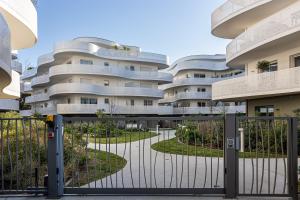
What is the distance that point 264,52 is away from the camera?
21.4 metres

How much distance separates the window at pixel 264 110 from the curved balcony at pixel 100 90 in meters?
21.1

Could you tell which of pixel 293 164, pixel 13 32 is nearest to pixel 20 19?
pixel 13 32

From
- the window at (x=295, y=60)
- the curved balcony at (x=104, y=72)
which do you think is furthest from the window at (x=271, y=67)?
the curved balcony at (x=104, y=72)

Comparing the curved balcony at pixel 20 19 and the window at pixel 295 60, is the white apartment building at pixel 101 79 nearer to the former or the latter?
the curved balcony at pixel 20 19

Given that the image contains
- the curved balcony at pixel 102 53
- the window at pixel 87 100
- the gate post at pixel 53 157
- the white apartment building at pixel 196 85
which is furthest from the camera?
the white apartment building at pixel 196 85

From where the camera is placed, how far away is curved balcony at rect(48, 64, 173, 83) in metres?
38.9

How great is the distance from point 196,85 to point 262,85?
31.4 metres

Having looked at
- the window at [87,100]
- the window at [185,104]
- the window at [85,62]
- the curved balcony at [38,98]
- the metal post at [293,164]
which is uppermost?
the window at [85,62]

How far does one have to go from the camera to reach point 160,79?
1770 inches

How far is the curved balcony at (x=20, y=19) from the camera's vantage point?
41.7 ft

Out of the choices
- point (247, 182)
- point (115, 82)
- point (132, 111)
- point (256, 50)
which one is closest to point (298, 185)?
point (247, 182)

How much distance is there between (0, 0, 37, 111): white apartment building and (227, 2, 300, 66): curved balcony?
45.4 feet

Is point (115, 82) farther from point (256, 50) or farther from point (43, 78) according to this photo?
point (256, 50)

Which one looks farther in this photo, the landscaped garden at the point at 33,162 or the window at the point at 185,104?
the window at the point at 185,104
